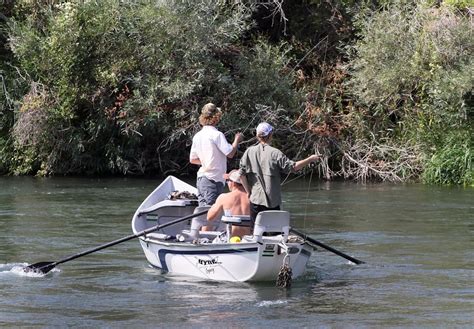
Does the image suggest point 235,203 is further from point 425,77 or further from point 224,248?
point 425,77

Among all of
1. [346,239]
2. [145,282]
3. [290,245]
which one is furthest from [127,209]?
[290,245]

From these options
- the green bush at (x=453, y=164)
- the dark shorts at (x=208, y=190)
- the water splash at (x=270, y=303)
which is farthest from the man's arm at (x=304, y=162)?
the green bush at (x=453, y=164)

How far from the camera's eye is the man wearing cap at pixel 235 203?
40.2ft

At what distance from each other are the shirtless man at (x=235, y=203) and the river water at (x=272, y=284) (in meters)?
0.66

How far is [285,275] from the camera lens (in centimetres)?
1173

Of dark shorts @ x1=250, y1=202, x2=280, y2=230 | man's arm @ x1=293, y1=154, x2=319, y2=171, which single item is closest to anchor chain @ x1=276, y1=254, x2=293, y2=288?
dark shorts @ x1=250, y1=202, x2=280, y2=230

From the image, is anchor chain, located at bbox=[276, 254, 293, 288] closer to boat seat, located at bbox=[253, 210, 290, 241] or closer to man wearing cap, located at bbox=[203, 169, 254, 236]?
boat seat, located at bbox=[253, 210, 290, 241]

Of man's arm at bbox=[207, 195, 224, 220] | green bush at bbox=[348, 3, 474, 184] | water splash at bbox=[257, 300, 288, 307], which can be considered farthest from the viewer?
green bush at bbox=[348, 3, 474, 184]

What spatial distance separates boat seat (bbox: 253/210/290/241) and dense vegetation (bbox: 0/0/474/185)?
38.4 feet

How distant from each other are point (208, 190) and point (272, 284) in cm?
167

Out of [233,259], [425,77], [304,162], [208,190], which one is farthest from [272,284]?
[425,77]

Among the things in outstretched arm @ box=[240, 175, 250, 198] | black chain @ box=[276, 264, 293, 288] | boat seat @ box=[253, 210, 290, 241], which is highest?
outstretched arm @ box=[240, 175, 250, 198]

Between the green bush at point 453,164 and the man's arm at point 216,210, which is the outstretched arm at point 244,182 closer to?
the man's arm at point 216,210

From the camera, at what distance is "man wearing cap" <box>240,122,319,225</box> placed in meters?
12.1
